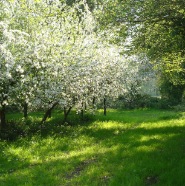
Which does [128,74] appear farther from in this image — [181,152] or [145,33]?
[181,152]

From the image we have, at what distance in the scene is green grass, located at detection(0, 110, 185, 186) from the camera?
11523mm

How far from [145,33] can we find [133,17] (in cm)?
290

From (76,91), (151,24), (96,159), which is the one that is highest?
(151,24)

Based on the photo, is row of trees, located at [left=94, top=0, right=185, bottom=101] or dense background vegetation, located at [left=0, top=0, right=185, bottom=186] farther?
row of trees, located at [left=94, top=0, right=185, bottom=101]

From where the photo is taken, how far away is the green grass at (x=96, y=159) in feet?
37.8

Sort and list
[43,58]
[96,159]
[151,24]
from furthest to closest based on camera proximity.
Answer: [151,24], [43,58], [96,159]

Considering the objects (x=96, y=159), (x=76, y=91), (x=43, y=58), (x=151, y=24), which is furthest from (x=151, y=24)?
(x=96, y=159)

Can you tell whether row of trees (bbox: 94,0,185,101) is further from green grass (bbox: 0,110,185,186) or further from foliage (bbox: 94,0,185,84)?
green grass (bbox: 0,110,185,186)

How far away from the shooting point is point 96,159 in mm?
14633

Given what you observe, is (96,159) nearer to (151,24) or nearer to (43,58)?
(43,58)

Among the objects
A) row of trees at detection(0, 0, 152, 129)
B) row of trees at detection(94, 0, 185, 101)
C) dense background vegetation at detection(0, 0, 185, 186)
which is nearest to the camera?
dense background vegetation at detection(0, 0, 185, 186)

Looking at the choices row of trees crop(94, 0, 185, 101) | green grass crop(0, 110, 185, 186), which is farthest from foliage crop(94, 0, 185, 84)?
green grass crop(0, 110, 185, 186)

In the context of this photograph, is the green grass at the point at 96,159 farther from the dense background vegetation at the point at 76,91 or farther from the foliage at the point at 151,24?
the foliage at the point at 151,24

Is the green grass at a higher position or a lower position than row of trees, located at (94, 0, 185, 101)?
lower
